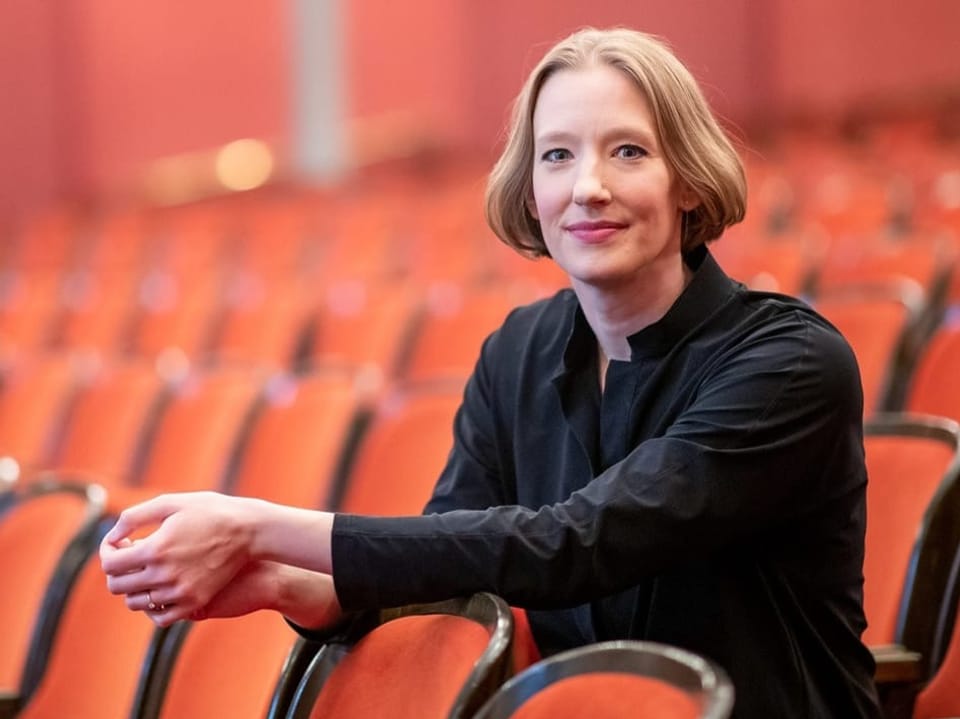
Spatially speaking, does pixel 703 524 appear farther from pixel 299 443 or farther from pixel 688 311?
pixel 299 443

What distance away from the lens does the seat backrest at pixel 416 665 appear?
0.47 meters

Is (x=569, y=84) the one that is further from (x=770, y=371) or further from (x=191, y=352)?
(x=191, y=352)

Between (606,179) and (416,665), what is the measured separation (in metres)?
0.19

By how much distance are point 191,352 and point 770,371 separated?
139 centimetres

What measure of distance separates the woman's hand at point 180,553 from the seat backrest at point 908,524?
12.5 inches

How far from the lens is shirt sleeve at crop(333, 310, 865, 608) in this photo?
498mm

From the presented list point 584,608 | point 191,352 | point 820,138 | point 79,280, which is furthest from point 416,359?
point 820,138

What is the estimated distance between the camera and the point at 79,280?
264 centimetres

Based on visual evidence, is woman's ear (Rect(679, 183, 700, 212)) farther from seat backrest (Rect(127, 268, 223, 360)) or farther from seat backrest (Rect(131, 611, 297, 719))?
seat backrest (Rect(127, 268, 223, 360))

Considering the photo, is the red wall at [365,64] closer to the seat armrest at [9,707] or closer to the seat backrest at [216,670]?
the seat armrest at [9,707]

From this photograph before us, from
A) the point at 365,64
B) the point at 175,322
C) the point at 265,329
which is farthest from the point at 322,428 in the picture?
the point at 365,64

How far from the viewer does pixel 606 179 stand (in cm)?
55

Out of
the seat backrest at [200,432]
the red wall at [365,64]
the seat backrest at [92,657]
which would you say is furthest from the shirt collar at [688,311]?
the red wall at [365,64]

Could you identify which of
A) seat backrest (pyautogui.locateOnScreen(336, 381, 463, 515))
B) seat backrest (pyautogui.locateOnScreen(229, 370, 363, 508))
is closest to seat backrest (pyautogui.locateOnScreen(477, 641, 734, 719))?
seat backrest (pyautogui.locateOnScreen(336, 381, 463, 515))
